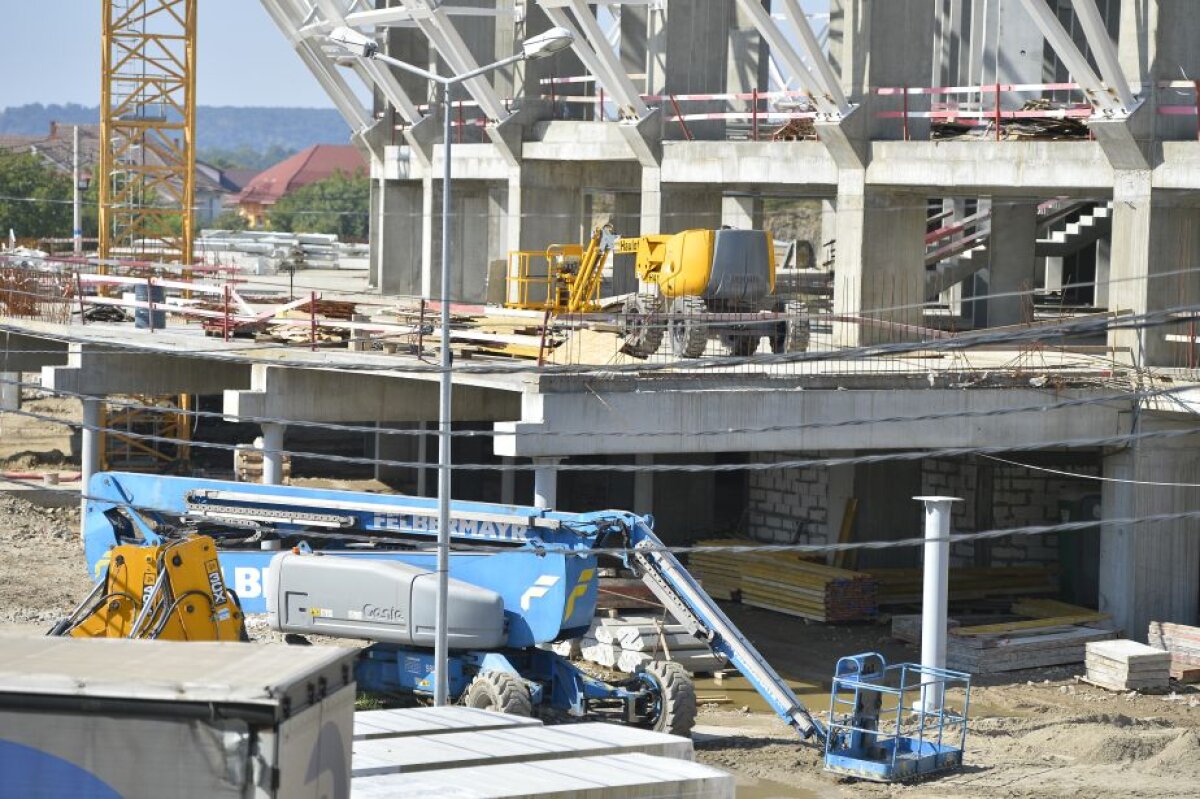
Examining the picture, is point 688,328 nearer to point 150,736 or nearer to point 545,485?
point 545,485

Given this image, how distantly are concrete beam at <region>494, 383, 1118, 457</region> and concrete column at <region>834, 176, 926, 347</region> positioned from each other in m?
5.85

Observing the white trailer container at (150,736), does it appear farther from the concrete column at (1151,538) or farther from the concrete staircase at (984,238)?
the concrete staircase at (984,238)

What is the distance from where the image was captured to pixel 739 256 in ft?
103

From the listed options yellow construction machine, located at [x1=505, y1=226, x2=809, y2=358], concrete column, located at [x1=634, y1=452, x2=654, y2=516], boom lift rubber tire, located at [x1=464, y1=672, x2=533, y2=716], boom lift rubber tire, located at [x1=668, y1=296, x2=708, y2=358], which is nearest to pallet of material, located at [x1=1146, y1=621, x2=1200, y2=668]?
yellow construction machine, located at [x1=505, y1=226, x2=809, y2=358]

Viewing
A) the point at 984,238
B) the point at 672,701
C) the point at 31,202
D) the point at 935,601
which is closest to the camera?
the point at 672,701

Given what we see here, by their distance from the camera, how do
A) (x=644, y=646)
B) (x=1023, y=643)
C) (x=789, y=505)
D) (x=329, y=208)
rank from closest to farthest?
(x=644, y=646) → (x=1023, y=643) → (x=789, y=505) → (x=329, y=208)

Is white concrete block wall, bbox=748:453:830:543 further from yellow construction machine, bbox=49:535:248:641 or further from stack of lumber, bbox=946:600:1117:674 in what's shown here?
yellow construction machine, bbox=49:535:248:641

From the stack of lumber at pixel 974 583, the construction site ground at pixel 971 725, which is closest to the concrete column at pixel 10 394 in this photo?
the construction site ground at pixel 971 725

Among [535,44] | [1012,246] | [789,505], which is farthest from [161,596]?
[1012,246]

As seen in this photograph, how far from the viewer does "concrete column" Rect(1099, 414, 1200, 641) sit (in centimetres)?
2914

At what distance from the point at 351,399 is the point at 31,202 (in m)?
78.8

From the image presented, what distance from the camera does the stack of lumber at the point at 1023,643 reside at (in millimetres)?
27250

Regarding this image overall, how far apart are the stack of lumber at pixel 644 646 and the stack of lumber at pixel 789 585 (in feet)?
15.0

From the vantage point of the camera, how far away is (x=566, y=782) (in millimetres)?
14781
